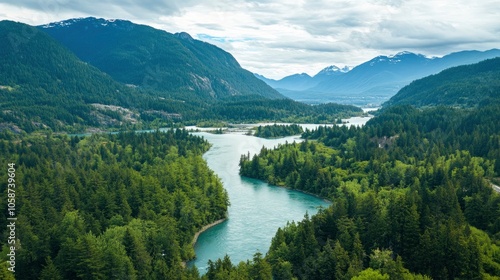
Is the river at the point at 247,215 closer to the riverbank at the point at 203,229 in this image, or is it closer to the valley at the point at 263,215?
the valley at the point at 263,215

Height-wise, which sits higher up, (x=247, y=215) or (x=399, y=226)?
(x=399, y=226)

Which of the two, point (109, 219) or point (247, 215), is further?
point (247, 215)

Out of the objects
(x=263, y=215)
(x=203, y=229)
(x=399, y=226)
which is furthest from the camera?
(x=263, y=215)

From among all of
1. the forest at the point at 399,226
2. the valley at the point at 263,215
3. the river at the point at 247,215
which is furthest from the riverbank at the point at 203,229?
the forest at the point at 399,226

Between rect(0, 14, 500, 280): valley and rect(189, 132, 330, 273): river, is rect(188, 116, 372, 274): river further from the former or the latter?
rect(0, 14, 500, 280): valley

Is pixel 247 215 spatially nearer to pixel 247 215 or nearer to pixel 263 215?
pixel 247 215

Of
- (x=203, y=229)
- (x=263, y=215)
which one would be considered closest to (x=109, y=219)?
(x=203, y=229)

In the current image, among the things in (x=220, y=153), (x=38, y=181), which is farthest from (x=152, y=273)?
(x=220, y=153)

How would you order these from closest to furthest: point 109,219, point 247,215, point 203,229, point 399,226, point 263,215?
point 399,226 < point 109,219 < point 203,229 < point 263,215 < point 247,215

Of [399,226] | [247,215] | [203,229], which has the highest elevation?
[399,226]
